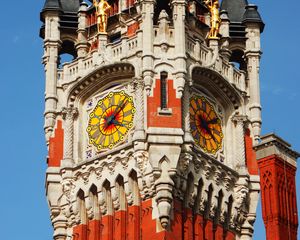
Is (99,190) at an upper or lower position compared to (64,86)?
lower

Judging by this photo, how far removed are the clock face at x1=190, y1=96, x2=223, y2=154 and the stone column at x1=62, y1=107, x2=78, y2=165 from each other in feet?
13.1

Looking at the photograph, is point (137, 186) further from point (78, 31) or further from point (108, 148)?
point (78, 31)

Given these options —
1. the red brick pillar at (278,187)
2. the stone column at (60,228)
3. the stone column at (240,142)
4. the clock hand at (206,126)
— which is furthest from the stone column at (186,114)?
the red brick pillar at (278,187)

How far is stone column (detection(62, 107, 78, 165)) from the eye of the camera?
47.2 meters

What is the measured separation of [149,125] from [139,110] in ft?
3.00

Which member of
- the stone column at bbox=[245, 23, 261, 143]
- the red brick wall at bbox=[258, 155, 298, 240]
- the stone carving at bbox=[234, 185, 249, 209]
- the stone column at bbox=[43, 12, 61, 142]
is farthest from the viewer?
the stone column at bbox=[245, 23, 261, 143]

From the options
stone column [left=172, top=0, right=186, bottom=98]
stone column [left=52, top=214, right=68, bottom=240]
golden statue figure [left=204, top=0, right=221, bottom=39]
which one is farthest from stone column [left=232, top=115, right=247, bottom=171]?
stone column [left=52, top=214, right=68, bottom=240]

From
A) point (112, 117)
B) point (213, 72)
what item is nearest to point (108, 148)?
point (112, 117)

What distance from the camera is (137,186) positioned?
45.4 m

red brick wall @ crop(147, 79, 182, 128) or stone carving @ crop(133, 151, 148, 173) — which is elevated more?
red brick wall @ crop(147, 79, 182, 128)

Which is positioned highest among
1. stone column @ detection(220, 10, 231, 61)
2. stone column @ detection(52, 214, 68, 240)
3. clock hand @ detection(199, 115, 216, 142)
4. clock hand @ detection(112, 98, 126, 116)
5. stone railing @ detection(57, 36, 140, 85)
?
stone column @ detection(220, 10, 231, 61)

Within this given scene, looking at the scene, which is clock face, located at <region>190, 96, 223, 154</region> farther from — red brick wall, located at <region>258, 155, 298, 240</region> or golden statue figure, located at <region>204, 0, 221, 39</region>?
red brick wall, located at <region>258, 155, 298, 240</region>

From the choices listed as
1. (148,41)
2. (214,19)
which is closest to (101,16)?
(148,41)

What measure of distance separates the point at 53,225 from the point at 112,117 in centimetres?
396
